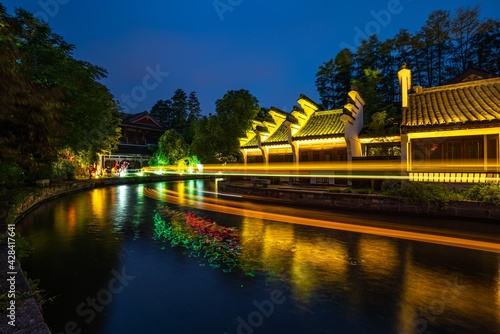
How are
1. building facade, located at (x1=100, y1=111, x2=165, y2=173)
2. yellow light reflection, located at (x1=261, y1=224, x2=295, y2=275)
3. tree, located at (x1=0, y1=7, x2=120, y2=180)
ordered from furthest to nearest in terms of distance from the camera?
building facade, located at (x1=100, y1=111, x2=165, y2=173) < yellow light reflection, located at (x1=261, y1=224, x2=295, y2=275) < tree, located at (x1=0, y1=7, x2=120, y2=180)

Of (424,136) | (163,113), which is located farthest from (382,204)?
(163,113)

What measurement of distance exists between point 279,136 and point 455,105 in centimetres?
1287

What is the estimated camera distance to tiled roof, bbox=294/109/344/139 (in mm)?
21913

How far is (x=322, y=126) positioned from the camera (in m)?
23.5

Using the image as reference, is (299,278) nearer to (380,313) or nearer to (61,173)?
(380,313)

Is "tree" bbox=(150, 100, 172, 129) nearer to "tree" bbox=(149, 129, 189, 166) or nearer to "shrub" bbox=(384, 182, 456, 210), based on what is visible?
"tree" bbox=(149, 129, 189, 166)

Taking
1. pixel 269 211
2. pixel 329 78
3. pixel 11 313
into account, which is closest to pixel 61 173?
pixel 269 211

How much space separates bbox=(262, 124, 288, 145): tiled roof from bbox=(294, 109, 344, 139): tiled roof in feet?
4.41

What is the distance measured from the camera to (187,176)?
154 ft

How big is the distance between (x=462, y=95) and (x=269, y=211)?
521 inches

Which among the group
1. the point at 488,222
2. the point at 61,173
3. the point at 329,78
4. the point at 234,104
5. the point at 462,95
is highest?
the point at 329,78

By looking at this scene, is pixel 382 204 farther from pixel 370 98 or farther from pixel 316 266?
pixel 370 98

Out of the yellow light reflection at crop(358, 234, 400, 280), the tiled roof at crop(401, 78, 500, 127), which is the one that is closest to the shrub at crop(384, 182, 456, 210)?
the tiled roof at crop(401, 78, 500, 127)

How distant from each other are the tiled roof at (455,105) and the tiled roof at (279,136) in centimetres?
970
